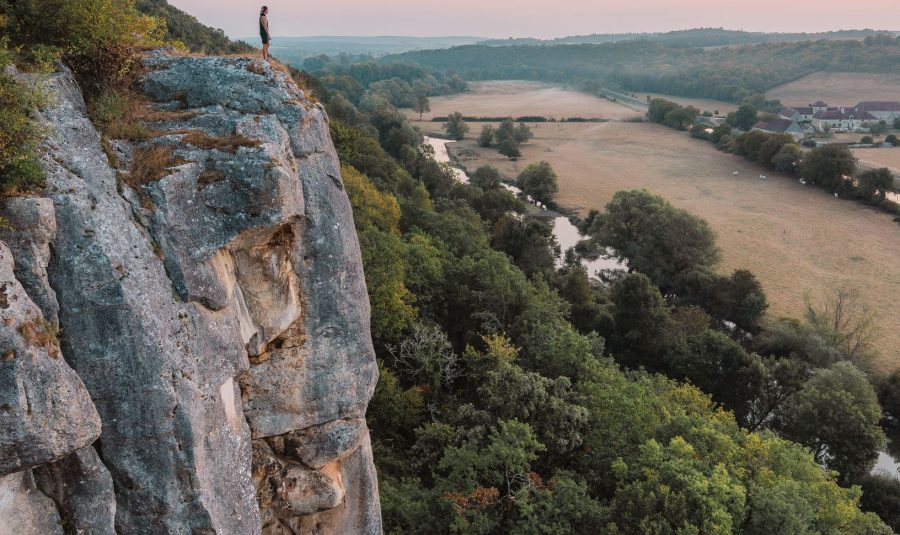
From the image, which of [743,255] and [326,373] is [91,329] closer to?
[326,373]

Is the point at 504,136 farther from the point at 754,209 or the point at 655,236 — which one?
the point at 655,236

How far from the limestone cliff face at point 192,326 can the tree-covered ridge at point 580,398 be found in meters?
6.95

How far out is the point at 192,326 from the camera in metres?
9.85

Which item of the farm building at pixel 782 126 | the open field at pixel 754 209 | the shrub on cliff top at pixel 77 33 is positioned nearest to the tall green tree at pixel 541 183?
the open field at pixel 754 209

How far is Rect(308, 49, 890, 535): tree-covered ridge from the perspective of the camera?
17984 mm

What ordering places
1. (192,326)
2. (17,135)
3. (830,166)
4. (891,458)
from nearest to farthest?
(17,135) < (192,326) < (891,458) < (830,166)

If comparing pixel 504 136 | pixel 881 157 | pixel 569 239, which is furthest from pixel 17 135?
pixel 881 157

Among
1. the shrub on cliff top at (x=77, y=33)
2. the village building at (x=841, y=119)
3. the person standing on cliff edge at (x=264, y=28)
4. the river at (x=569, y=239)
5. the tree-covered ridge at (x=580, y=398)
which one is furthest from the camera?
the village building at (x=841, y=119)

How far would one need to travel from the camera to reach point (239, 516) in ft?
34.4

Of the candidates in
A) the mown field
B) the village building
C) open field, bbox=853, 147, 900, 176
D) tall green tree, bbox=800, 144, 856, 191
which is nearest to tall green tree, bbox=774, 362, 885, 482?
the mown field

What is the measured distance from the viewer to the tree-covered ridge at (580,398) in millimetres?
17984

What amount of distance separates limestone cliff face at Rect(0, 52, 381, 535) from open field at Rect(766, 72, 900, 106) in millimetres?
194916

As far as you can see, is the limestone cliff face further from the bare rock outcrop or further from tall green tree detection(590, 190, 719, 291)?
Result: tall green tree detection(590, 190, 719, 291)

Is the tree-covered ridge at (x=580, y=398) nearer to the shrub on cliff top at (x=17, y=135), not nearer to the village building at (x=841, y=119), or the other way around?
the shrub on cliff top at (x=17, y=135)
